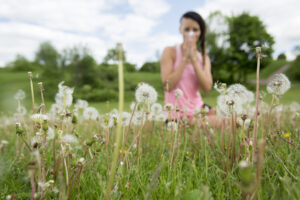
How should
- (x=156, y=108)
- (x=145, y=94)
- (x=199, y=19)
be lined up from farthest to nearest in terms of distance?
(x=199, y=19)
(x=156, y=108)
(x=145, y=94)

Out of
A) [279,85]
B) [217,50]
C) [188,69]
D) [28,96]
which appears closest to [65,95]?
[279,85]

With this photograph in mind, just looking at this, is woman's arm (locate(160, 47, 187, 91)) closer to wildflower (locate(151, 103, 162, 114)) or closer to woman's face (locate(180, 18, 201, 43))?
woman's face (locate(180, 18, 201, 43))

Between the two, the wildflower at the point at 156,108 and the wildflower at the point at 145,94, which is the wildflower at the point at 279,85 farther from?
the wildflower at the point at 156,108

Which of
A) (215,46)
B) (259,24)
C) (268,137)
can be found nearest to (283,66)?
(259,24)

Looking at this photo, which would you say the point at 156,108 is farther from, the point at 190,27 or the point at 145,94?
the point at 190,27

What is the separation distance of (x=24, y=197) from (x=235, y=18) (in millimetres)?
33454

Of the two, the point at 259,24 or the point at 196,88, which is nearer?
the point at 196,88

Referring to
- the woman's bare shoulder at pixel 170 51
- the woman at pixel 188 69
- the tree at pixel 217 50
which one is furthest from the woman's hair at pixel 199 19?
the tree at pixel 217 50

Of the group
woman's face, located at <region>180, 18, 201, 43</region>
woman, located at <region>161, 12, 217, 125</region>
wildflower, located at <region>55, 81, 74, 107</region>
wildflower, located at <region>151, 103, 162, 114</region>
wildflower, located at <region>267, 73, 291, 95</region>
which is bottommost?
wildflower, located at <region>151, 103, 162, 114</region>

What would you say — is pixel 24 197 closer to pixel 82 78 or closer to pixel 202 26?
pixel 202 26

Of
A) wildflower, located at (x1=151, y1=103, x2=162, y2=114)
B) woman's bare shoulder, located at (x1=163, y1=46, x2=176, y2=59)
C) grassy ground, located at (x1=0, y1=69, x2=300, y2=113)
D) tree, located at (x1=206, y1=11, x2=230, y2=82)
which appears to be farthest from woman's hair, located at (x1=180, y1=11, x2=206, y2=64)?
tree, located at (x1=206, y1=11, x2=230, y2=82)

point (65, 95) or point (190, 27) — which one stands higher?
point (190, 27)

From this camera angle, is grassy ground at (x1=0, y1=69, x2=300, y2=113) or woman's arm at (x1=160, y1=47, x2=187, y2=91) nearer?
Result: grassy ground at (x1=0, y1=69, x2=300, y2=113)

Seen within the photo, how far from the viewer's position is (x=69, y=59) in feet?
70.1
